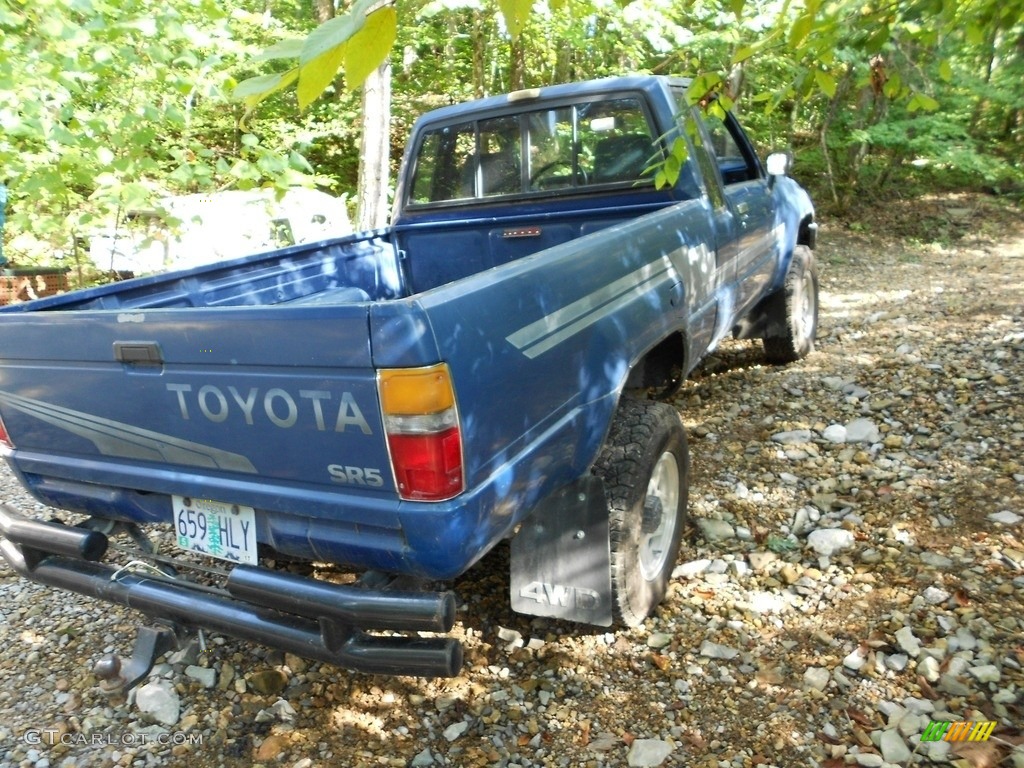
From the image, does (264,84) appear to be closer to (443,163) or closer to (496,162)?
(496,162)

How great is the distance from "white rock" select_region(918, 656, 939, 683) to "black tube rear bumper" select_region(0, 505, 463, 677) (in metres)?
1.59

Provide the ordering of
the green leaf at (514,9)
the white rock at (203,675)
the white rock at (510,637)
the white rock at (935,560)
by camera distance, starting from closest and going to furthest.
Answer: the green leaf at (514,9), the white rock at (203,675), the white rock at (510,637), the white rock at (935,560)

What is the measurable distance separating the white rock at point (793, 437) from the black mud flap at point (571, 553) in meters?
2.15

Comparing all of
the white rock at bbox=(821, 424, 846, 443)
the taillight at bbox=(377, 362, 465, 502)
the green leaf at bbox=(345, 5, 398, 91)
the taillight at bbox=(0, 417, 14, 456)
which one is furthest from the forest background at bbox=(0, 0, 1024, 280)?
the white rock at bbox=(821, 424, 846, 443)

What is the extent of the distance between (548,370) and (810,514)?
1.93m

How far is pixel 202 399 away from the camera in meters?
2.17

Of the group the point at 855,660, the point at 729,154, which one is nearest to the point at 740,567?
the point at 855,660

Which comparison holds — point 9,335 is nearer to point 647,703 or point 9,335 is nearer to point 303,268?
point 303,268

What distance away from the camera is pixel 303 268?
3.60 meters

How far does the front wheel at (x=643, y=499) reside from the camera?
8.86 ft

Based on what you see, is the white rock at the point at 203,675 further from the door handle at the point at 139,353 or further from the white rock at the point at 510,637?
the door handle at the point at 139,353

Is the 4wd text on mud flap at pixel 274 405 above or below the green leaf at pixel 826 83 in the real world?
below

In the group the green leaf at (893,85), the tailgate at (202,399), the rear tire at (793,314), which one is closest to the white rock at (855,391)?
the rear tire at (793,314)

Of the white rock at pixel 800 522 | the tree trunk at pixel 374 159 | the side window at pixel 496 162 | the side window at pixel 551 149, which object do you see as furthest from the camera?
the tree trunk at pixel 374 159
